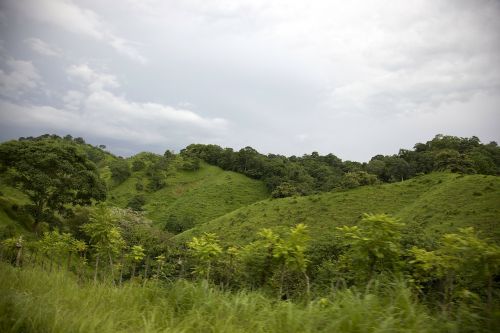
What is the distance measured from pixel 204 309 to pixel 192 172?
311ft

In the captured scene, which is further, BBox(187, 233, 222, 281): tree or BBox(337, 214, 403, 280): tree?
BBox(187, 233, 222, 281): tree

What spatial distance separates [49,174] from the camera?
34.2m

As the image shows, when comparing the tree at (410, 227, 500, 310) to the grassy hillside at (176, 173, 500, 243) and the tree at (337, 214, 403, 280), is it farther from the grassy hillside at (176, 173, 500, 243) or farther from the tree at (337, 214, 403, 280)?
the grassy hillside at (176, 173, 500, 243)

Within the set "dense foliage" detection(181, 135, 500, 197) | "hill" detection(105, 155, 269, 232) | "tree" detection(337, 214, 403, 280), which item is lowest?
"hill" detection(105, 155, 269, 232)

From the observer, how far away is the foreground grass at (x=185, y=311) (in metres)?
3.58

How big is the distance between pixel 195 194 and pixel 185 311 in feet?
260

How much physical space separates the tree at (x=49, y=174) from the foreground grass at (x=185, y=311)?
32.6 meters

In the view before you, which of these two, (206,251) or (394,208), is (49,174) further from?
(394,208)

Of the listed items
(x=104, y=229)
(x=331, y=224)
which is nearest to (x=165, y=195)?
(x=331, y=224)

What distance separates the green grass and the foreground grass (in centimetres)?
6652

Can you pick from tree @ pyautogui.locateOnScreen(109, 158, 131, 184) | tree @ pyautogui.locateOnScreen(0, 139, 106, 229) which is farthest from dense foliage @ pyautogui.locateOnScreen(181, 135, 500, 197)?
tree @ pyautogui.locateOnScreen(0, 139, 106, 229)

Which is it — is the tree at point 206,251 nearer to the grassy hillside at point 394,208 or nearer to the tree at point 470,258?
the tree at point 470,258

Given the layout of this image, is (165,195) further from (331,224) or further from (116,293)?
(116,293)

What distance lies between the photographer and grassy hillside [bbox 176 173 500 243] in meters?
36.8
